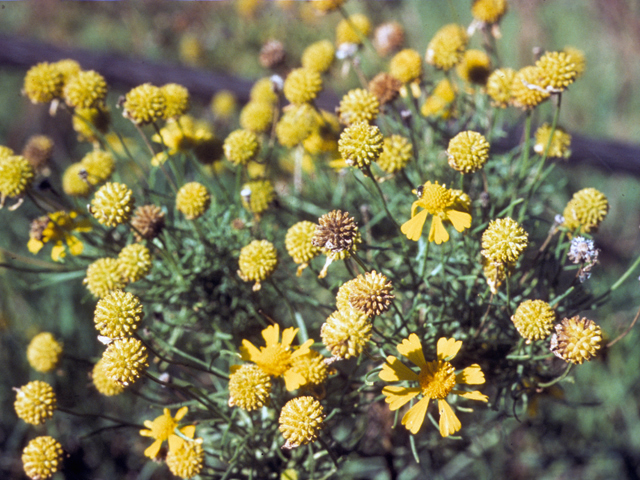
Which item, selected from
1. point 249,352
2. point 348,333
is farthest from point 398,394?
point 249,352

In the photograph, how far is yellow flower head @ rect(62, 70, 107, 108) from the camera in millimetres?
1062

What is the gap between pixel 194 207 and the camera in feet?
3.29

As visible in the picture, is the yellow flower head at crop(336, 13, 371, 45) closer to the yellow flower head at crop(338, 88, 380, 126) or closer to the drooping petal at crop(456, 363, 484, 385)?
the yellow flower head at crop(338, 88, 380, 126)

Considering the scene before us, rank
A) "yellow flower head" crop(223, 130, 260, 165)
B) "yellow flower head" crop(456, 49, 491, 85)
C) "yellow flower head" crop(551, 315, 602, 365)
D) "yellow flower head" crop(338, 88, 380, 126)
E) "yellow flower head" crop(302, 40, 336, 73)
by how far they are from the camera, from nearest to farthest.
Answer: "yellow flower head" crop(551, 315, 602, 365), "yellow flower head" crop(338, 88, 380, 126), "yellow flower head" crop(223, 130, 260, 165), "yellow flower head" crop(456, 49, 491, 85), "yellow flower head" crop(302, 40, 336, 73)

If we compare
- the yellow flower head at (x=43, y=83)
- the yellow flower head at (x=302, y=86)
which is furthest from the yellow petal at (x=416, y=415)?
the yellow flower head at (x=43, y=83)

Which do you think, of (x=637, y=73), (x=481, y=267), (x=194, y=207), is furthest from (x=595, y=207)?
(x=637, y=73)

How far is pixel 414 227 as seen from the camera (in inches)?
32.6

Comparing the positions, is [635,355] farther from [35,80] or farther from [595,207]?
[35,80]

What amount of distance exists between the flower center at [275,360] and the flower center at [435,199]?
13.3 inches

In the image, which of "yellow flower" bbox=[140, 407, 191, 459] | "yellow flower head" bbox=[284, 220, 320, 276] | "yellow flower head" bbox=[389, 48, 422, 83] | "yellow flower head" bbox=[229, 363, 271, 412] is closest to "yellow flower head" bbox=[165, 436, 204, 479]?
"yellow flower" bbox=[140, 407, 191, 459]

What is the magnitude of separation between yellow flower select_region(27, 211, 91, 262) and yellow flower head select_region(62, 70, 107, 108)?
0.77ft

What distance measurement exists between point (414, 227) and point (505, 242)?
0.47 ft

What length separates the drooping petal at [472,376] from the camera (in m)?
0.77

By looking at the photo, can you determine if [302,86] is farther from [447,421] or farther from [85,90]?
[447,421]
